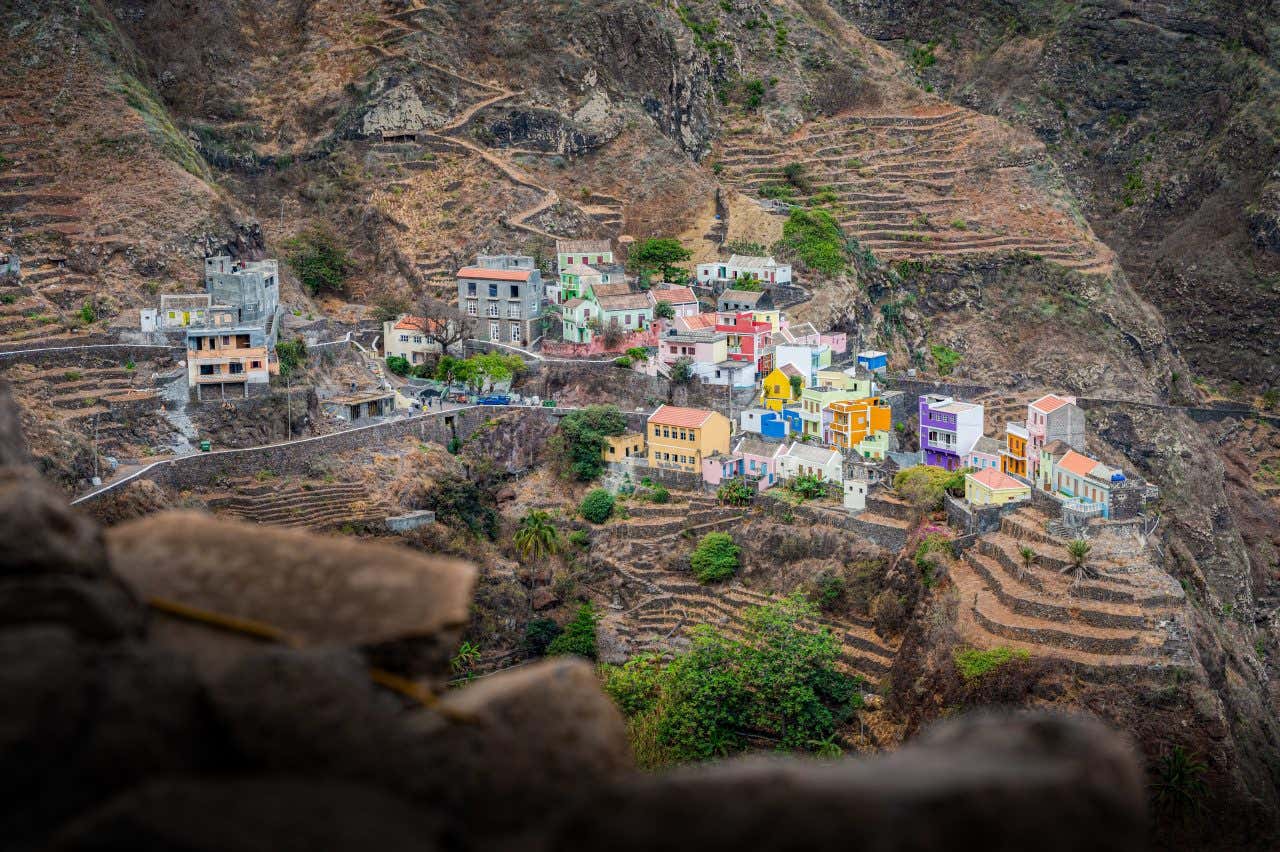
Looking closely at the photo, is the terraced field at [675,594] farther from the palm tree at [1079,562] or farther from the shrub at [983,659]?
the palm tree at [1079,562]

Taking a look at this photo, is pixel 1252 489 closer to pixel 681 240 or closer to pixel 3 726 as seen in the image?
pixel 681 240

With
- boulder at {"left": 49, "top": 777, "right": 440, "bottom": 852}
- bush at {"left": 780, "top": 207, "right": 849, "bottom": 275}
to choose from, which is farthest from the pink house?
boulder at {"left": 49, "top": 777, "right": 440, "bottom": 852}

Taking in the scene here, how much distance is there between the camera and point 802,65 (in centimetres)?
8344

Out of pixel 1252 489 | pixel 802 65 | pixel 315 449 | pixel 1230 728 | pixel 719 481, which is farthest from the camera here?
pixel 802 65

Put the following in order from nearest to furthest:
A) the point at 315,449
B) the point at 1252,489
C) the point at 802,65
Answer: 1. the point at 315,449
2. the point at 1252,489
3. the point at 802,65

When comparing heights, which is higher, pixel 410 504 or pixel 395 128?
pixel 395 128

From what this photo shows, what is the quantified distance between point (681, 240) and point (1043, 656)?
37.8m

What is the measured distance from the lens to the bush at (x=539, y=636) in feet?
151

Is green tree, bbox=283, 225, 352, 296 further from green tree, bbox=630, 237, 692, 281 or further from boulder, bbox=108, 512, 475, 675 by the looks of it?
boulder, bbox=108, 512, 475, 675

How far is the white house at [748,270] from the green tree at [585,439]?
541 inches

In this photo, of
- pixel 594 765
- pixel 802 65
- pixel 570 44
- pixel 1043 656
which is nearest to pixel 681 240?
pixel 570 44

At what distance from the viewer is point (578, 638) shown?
1795 inches

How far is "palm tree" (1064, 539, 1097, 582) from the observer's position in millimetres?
37719

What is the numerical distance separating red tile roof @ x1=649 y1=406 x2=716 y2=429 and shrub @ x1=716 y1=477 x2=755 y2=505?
255 cm
